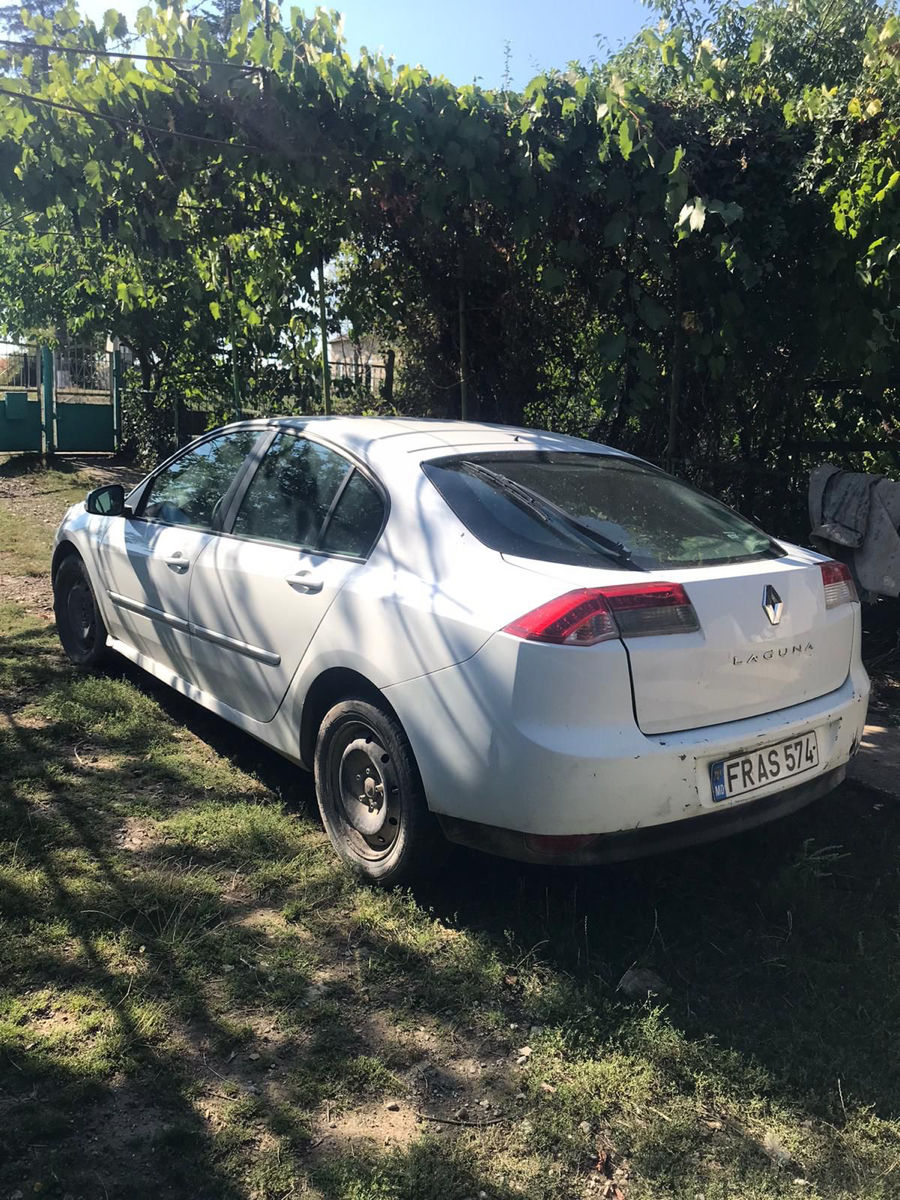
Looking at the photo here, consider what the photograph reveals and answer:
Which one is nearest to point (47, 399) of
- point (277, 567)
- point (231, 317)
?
point (231, 317)

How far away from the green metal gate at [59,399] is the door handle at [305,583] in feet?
45.1

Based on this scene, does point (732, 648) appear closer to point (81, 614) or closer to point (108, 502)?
point (108, 502)

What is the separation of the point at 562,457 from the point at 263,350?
602cm

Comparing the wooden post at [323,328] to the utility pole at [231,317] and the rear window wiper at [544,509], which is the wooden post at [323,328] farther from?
the rear window wiper at [544,509]

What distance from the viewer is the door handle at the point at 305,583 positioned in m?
3.41

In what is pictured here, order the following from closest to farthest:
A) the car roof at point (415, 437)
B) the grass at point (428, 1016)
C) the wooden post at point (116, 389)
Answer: the grass at point (428, 1016) → the car roof at point (415, 437) → the wooden post at point (116, 389)

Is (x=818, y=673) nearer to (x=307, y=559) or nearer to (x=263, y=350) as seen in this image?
(x=307, y=559)

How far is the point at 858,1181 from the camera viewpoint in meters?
2.11

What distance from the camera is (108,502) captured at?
16.3 ft

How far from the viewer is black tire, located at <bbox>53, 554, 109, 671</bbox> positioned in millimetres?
5320

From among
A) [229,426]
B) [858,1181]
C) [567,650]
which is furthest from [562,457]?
[858,1181]

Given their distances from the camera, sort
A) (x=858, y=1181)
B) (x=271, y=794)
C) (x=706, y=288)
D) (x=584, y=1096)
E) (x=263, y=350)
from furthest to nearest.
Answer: (x=263, y=350) → (x=706, y=288) → (x=271, y=794) → (x=584, y=1096) → (x=858, y=1181)

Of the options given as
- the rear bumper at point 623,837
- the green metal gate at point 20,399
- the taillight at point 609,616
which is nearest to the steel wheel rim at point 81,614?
the rear bumper at point 623,837

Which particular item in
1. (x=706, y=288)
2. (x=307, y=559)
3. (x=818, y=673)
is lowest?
(x=818, y=673)
